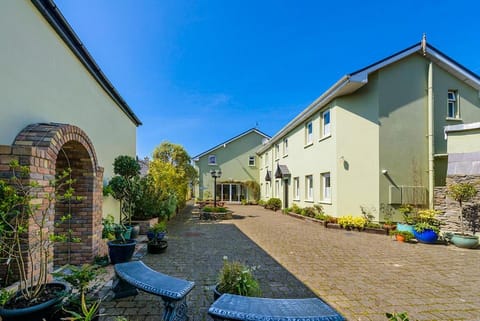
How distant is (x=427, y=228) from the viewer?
809 centimetres

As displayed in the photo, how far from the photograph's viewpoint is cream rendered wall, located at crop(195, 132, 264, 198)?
25.9m

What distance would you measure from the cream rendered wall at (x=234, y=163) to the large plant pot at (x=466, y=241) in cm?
1988

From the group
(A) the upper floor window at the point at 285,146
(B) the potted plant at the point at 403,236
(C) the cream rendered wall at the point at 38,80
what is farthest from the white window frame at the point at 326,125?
(C) the cream rendered wall at the point at 38,80

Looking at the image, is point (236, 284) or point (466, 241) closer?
point (236, 284)

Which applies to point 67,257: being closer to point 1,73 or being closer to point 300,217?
point 1,73

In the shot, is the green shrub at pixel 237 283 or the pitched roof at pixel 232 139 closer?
the green shrub at pixel 237 283

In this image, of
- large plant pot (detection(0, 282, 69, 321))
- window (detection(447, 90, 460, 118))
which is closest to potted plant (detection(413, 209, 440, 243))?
window (detection(447, 90, 460, 118))

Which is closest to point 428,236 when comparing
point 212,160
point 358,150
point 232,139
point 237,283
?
point 358,150

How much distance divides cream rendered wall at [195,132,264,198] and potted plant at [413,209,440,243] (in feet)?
61.5

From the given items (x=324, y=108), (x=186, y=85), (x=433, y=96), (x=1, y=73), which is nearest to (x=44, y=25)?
(x=1, y=73)

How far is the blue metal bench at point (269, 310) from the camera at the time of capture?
2344 mm

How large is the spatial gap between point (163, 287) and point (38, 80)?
169 inches

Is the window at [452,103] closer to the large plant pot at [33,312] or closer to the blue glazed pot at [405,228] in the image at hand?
the blue glazed pot at [405,228]

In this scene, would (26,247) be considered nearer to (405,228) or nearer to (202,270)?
(202,270)
